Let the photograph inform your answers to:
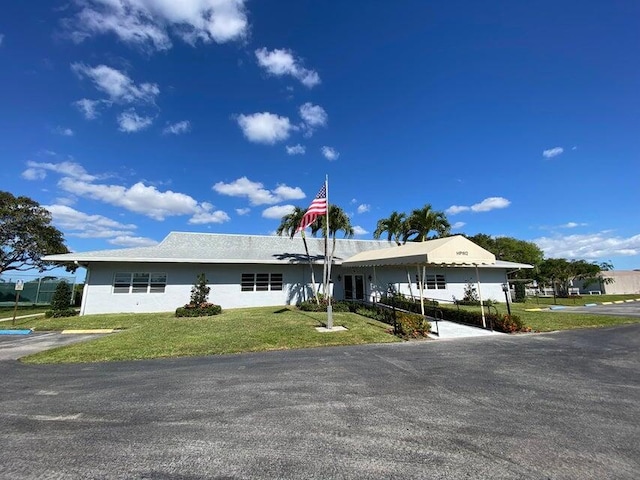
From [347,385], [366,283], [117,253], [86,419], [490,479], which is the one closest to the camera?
[490,479]

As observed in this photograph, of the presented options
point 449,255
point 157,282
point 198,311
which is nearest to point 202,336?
point 198,311

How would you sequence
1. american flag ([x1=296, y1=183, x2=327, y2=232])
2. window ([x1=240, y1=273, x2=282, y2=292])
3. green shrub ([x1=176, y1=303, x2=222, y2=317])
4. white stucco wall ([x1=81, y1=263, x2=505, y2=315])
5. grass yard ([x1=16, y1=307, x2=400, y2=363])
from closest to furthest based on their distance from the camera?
1. grass yard ([x1=16, y1=307, x2=400, y2=363])
2. american flag ([x1=296, y1=183, x2=327, y2=232])
3. green shrub ([x1=176, y1=303, x2=222, y2=317])
4. white stucco wall ([x1=81, y1=263, x2=505, y2=315])
5. window ([x1=240, y1=273, x2=282, y2=292])

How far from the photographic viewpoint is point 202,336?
457 inches

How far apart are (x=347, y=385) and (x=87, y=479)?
4.15 m

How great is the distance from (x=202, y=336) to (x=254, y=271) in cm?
1042

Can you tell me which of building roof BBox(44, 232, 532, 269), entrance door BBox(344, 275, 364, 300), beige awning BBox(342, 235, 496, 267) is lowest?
entrance door BBox(344, 275, 364, 300)

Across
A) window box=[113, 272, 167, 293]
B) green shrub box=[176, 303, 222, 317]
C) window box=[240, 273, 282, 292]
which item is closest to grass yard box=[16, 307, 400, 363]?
green shrub box=[176, 303, 222, 317]

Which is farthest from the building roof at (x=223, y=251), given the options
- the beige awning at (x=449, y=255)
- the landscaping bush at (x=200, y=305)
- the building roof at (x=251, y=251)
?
the beige awning at (x=449, y=255)

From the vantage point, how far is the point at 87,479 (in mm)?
3189

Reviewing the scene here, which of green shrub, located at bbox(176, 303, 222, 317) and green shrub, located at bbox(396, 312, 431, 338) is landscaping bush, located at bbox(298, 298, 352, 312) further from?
green shrub, located at bbox(396, 312, 431, 338)

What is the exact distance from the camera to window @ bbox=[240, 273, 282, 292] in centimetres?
2170

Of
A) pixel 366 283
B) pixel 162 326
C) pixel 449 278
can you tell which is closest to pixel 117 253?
pixel 162 326

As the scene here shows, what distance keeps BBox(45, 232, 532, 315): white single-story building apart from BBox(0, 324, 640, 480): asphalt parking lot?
25.0 feet

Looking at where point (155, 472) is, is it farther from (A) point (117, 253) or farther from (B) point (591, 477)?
(A) point (117, 253)
